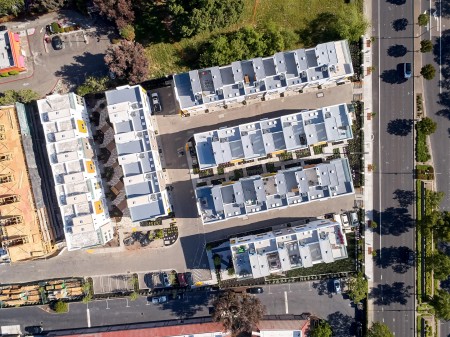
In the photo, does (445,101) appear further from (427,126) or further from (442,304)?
(442,304)

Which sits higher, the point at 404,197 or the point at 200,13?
the point at 200,13

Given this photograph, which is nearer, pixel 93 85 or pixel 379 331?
pixel 379 331

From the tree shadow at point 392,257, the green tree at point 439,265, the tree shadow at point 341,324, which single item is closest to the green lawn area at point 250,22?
the tree shadow at point 392,257

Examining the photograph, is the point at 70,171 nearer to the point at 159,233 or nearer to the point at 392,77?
the point at 159,233

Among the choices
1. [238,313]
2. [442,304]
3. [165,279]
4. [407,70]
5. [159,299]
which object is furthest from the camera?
[159,299]

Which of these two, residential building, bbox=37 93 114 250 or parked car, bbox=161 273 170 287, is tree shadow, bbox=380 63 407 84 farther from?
residential building, bbox=37 93 114 250

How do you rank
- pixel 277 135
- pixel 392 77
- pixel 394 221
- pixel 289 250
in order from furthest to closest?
pixel 394 221
pixel 392 77
pixel 289 250
pixel 277 135

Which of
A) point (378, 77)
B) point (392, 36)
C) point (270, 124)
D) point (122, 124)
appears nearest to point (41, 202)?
point (122, 124)

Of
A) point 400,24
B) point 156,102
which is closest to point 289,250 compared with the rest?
point 156,102

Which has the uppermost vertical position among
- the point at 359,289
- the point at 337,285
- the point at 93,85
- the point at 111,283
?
the point at 93,85
